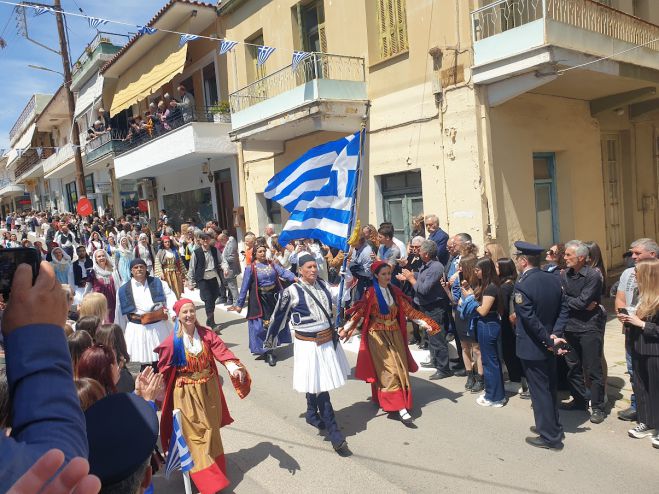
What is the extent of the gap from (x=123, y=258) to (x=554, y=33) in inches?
388

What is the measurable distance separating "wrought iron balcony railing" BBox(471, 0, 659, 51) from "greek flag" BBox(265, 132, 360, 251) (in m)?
4.45

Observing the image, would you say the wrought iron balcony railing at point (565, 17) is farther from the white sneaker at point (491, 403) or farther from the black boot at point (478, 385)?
the white sneaker at point (491, 403)

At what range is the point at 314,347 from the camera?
5176mm

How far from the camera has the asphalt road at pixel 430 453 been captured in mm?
4246

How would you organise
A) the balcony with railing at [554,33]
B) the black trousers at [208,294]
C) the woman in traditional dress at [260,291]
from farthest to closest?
the black trousers at [208,294]
the woman in traditional dress at [260,291]
the balcony with railing at [554,33]

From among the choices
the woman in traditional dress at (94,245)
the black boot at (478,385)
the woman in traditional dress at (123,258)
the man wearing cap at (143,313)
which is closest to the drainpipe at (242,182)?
the woman in traditional dress at (94,245)

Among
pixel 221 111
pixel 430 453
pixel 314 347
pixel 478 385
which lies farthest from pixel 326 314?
pixel 221 111

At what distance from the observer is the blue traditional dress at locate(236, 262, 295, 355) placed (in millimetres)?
8148

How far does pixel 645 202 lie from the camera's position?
13.2 m

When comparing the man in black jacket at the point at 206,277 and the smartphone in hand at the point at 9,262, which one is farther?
the man in black jacket at the point at 206,277

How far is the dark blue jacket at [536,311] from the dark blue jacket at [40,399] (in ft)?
14.1

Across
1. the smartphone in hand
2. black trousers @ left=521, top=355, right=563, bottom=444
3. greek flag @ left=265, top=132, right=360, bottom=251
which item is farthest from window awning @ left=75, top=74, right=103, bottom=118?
the smartphone in hand

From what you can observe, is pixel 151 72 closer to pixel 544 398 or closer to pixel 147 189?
pixel 147 189

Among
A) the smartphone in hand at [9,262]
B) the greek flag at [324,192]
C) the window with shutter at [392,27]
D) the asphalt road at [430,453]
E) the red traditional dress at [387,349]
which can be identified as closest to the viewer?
the smartphone in hand at [9,262]
